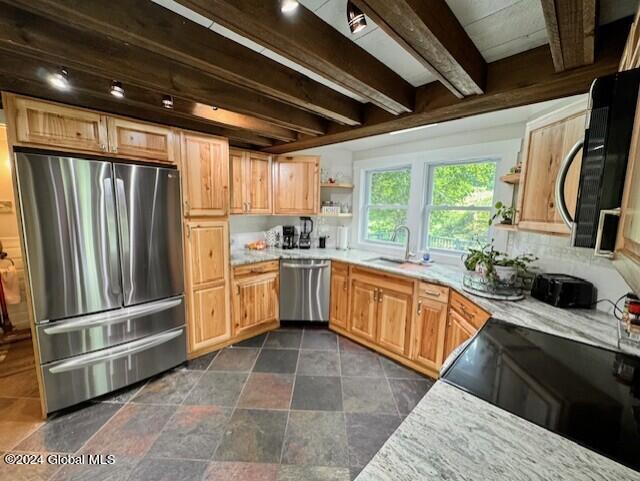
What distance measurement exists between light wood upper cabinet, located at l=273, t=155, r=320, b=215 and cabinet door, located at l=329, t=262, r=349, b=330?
834 mm

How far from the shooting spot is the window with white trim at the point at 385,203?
317 centimetres

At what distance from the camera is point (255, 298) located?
294 cm

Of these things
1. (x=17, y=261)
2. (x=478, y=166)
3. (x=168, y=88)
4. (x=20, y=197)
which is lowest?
(x=17, y=261)

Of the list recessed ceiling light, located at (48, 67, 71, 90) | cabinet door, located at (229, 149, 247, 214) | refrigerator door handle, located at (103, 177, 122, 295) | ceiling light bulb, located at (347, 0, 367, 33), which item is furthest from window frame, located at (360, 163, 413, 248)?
recessed ceiling light, located at (48, 67, 71, 90)

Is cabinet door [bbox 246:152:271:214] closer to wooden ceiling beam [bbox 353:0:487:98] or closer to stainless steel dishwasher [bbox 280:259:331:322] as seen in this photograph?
stainless steel dishwasher [bbox 280:259:331:322]

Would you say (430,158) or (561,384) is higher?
(430,158)

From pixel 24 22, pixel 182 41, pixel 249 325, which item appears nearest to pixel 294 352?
pixel 249 325

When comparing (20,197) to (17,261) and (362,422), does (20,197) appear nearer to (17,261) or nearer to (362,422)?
(17,261)

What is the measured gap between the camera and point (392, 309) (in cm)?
255

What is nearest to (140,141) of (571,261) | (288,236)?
(288,236)

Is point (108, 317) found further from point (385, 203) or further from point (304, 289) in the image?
point (385, 203)

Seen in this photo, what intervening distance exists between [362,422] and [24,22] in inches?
111

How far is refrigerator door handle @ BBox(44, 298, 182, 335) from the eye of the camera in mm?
1751

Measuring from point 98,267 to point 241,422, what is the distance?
1487 mm
